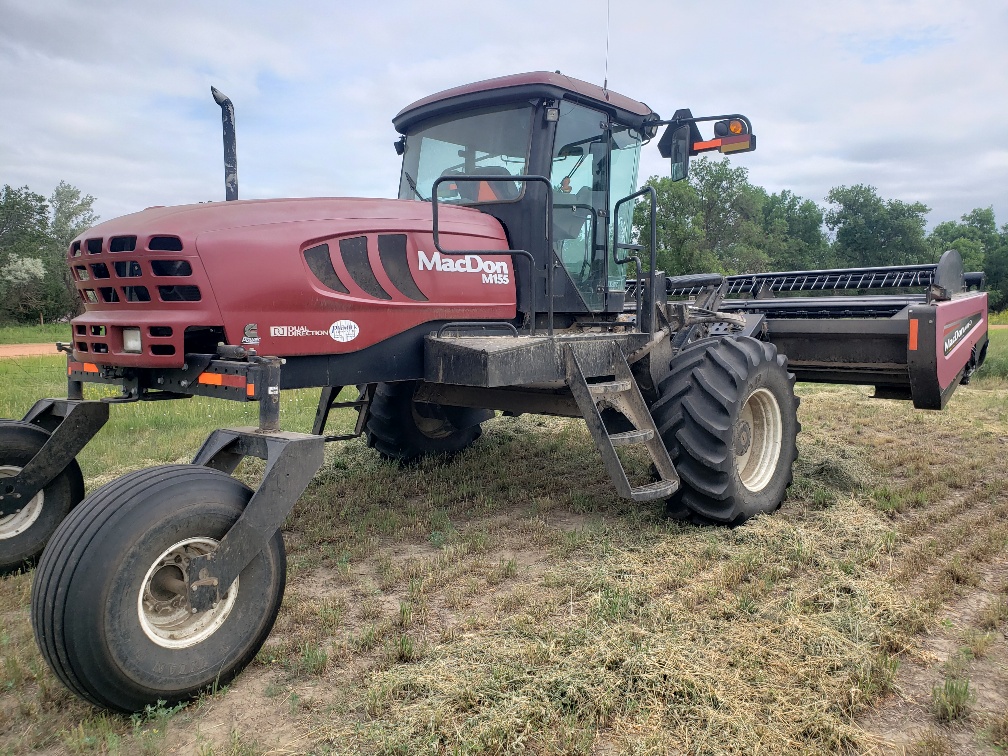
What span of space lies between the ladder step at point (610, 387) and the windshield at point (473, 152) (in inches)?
47.9

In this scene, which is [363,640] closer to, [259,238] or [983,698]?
[259,238]

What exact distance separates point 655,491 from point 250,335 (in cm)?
226

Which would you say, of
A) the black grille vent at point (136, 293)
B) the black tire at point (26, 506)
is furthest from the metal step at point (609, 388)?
the black tire at point (26, 506)

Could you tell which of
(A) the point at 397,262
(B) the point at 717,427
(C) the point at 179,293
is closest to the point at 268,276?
(C) the point at 179,293

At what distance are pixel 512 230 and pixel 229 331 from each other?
1.84m

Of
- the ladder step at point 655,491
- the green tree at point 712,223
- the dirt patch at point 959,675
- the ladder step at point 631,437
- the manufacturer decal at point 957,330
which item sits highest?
the green tree at point 712,223

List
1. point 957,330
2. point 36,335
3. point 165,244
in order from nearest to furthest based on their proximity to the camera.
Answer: point 165,244
point 957,330
point 36,335

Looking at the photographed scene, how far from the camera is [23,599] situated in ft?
11.6

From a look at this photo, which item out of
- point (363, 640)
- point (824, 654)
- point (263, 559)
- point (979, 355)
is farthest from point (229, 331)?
point (979, 355)

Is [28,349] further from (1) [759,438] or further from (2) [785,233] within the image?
(2) [785,233]

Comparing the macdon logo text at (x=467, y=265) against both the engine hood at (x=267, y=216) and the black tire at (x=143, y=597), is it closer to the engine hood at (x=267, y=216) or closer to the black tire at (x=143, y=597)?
the engine hood at (x=267, y=216)

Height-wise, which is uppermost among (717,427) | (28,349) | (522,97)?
(522,97)

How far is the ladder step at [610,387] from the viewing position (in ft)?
13.7

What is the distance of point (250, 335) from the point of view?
3.27m
